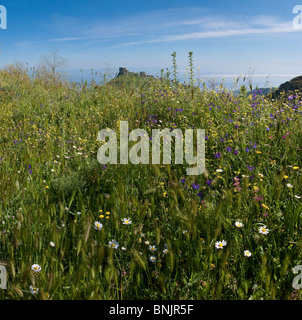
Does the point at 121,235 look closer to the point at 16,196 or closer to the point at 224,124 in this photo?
the point at 16,196

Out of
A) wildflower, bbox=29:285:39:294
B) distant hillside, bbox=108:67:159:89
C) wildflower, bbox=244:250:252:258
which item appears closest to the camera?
wildflower, bbox=29:285:39:294

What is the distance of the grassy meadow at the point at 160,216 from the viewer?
1.70 m

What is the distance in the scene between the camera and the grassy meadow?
1695mm

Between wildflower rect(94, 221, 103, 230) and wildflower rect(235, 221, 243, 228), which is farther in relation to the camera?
wildflower rect(94, 221, 103, 230)

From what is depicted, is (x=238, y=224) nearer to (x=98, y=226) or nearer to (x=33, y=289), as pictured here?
(x=98, y=226)

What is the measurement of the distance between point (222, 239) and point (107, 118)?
309 centimetres

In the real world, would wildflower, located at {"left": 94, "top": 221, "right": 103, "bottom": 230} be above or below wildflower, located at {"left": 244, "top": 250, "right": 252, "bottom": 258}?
above

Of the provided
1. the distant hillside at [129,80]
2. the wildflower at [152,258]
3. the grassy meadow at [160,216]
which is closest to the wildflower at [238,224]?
the grassy meadow at [160,216]

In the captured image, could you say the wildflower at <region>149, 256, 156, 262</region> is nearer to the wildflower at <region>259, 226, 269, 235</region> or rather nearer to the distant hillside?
the wildflower at <region>259, 226, 269, 235</region>

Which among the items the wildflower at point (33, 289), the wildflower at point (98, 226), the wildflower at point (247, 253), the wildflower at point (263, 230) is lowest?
the wildflower at point (33, 289)

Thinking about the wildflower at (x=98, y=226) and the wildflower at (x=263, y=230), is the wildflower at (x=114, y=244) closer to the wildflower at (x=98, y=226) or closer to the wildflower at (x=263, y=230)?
the wildflower at (x=98, y=226)

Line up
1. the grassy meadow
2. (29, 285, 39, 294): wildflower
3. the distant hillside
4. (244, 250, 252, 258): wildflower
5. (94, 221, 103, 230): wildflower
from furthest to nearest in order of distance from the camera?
1. the distant hillside
2. (94, 221, 103, 230): wildflower
3. (244, 250, 252, 258): wildflower
4. the grassy meadow
5. (29, 285, 39, 294): wildflower

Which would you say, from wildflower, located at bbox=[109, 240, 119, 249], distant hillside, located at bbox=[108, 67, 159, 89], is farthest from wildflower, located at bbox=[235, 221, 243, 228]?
distant hillside, located at bbox=[108, 67, 159, 89]

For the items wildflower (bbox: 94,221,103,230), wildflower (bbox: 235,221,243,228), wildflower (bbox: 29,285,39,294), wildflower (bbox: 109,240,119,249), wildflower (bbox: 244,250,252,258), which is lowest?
wildflower (bbox: 29,285,39,294)
